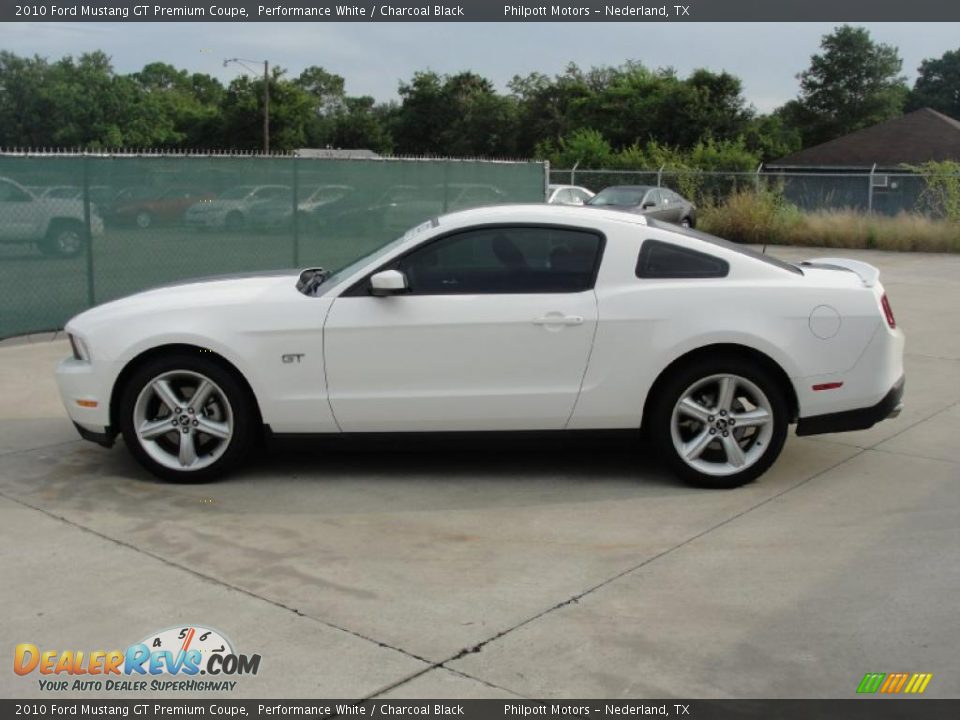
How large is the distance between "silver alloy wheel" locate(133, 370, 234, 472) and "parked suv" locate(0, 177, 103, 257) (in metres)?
5.34

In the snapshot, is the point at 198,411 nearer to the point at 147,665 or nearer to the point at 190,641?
the point at 190,641

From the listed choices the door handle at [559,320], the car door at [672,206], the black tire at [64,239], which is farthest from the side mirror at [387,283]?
the car door at [672,206]

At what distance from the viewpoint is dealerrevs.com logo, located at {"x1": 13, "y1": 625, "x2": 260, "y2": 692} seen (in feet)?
12.1

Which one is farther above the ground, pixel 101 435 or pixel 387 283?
pixel 387 283

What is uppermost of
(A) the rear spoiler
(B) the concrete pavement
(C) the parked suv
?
(C) the parked suv

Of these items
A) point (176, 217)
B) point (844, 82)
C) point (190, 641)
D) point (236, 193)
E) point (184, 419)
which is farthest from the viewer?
point (844, 82)

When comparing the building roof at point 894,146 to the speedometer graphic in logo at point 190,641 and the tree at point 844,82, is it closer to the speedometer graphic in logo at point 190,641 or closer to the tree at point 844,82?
the tree at point 844,82

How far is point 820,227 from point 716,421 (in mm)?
21133

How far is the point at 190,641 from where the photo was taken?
13.1 ft

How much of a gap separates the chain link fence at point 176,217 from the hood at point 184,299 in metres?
4.88


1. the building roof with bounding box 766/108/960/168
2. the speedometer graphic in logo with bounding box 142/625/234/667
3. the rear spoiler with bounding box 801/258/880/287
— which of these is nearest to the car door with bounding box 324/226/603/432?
the rear spoiler with bounding box 801/258/880/287

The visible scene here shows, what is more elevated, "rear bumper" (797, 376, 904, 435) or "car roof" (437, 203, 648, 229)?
"car roof" (437, 203, 648, 229)

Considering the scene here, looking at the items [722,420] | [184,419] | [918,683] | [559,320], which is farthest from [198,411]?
[918,683]

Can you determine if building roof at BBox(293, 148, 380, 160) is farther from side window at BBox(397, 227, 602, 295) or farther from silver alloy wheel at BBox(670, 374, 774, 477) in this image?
silver alloy wheel at BBox(670, 374, 774, 477)
